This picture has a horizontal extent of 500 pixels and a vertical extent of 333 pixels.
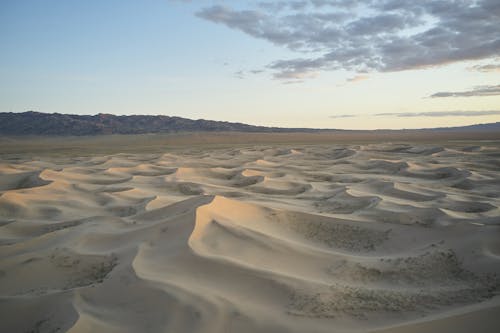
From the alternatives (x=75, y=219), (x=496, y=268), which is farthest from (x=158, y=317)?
(x=75, y=219)

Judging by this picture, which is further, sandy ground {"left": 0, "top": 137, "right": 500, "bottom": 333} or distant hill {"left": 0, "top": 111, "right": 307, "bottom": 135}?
distant hill {"left": 0, "top": 111, "right": 307, "bottom": 135}

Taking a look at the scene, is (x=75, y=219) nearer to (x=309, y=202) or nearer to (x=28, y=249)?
(x=28, y=249)

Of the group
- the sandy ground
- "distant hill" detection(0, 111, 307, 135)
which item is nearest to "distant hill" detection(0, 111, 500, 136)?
"distant hill" detection(0, 111, 307, 135)

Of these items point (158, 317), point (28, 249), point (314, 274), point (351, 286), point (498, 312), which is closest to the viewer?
point (498, 312)

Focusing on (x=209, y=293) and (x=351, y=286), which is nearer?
(x=209, y=293)

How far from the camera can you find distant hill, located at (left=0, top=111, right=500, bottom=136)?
101m

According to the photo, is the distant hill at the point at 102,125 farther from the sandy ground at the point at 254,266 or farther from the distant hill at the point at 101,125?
the sandy ground at the point at 254,266

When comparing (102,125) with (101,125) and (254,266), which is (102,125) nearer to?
(101,125)

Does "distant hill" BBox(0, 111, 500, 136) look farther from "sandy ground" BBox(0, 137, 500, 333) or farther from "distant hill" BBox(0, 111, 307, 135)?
"sandy ground" BBox(0, 137, 500, 333)

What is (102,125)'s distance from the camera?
10794 centimetres

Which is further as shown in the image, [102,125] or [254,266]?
[102,125]

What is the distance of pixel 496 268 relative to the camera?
3.86 metres

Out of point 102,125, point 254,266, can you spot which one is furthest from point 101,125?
point 254,266

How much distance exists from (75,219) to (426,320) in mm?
5874
